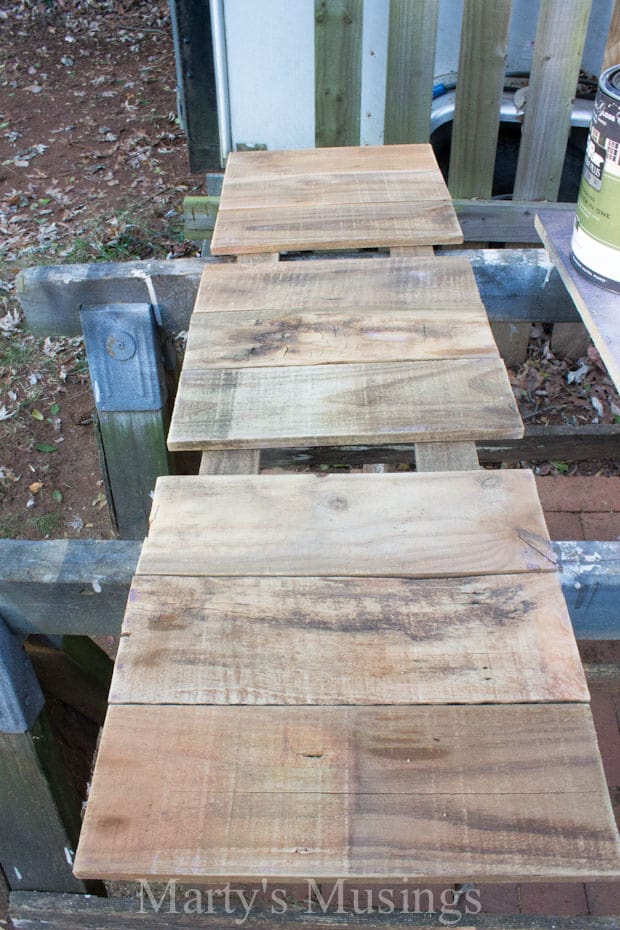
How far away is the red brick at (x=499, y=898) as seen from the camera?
2.44 m

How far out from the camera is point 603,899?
2492 millimetres

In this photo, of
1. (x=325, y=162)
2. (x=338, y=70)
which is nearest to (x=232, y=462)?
(x=325, y=162)

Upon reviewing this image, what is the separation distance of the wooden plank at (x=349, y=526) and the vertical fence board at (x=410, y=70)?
2.52 m

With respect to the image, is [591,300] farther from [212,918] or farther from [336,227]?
[212,918]

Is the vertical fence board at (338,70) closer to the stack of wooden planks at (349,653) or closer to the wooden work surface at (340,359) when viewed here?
the wooden work surface at (340,359)

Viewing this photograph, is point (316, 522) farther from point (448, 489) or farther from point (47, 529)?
point (47, 529)

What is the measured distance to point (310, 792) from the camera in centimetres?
103

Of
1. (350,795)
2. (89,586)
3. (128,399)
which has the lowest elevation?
(128,399)

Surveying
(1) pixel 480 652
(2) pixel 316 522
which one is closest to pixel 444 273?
(2) pixel 316 522

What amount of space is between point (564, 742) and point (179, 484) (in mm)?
802

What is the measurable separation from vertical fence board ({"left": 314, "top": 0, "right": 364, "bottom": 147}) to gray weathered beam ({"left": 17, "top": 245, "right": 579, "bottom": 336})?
5.07ft

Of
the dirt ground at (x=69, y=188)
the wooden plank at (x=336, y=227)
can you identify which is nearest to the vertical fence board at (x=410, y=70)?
the wooden plank at (x=336, y=227)

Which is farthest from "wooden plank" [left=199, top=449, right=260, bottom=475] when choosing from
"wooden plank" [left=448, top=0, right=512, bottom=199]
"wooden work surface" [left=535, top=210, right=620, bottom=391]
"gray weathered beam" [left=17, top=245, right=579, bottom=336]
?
"wooden plank" [left=448, top=0, right=512, bottom=199]

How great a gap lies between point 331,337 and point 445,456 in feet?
1.42
